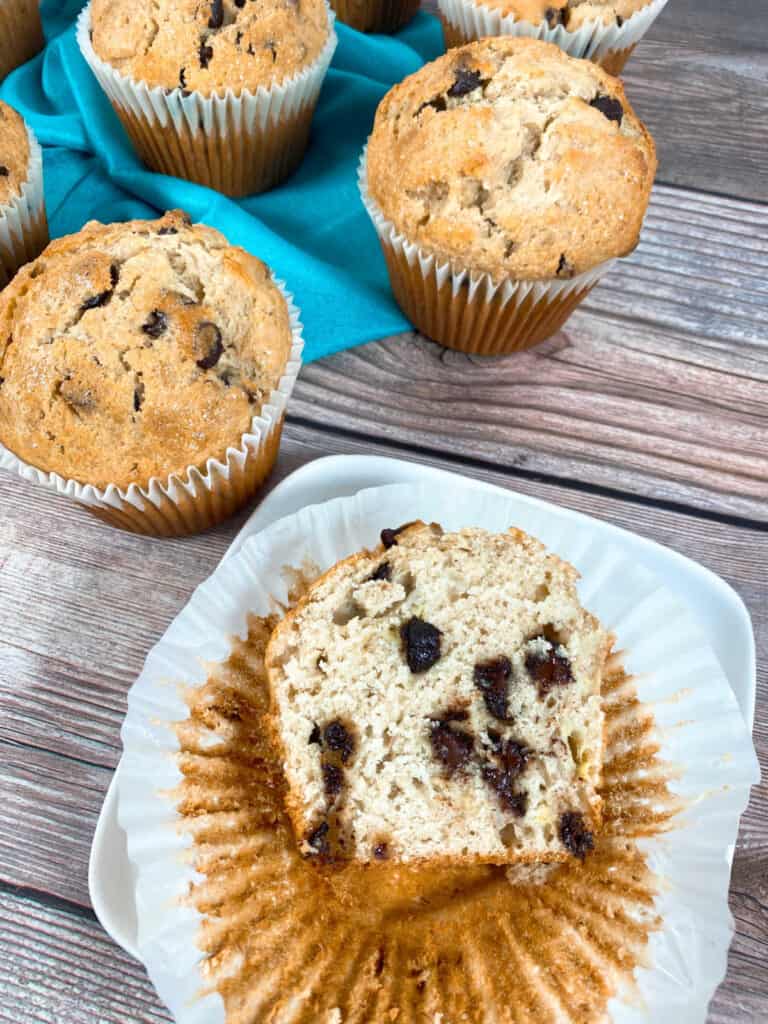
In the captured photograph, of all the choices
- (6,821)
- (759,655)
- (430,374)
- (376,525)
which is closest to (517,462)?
(430,374)

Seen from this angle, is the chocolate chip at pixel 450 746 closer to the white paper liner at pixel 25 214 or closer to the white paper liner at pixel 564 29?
the white paper liner at pixel 25 214

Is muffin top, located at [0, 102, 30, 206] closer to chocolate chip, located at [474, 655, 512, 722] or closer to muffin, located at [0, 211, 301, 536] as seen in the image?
muffin, located at [0, 211, 301, 536]

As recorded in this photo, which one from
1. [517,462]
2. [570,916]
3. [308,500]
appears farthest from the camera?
[517,462]

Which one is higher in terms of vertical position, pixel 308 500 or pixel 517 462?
pixel 308 500

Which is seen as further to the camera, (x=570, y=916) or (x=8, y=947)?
(x=8, y=947)

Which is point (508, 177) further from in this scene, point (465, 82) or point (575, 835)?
point (575, 835)

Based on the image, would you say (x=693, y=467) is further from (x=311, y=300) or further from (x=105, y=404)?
(x=105, y=404)
